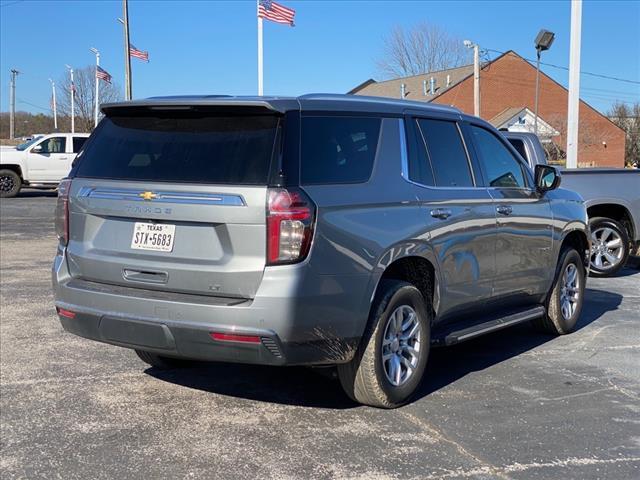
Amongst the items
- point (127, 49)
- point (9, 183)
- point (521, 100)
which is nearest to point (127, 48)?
point (127, 49)

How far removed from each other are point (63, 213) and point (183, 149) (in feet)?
3.19

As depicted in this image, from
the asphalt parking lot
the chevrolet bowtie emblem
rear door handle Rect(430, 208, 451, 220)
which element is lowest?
the asphalt parking lot

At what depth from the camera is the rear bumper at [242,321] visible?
4.01 m

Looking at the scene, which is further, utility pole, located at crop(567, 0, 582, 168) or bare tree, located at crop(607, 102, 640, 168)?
bare tree, located at crop(607, 102, 640, 168)

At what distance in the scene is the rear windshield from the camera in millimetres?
4184

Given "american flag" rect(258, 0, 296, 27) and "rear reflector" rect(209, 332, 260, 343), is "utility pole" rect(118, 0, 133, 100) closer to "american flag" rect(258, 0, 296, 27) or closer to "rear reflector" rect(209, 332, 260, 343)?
"american flag" rect(258, 0, 296, 27)

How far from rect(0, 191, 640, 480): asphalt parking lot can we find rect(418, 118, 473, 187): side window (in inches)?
58.7

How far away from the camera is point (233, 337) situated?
4.04 meters

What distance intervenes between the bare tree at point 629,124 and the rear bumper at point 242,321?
198 feet

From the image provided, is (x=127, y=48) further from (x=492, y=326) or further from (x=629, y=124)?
(x=629, y=124)

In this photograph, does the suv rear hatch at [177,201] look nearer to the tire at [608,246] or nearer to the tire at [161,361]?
the tire at [161,361]

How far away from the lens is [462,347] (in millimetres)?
6684

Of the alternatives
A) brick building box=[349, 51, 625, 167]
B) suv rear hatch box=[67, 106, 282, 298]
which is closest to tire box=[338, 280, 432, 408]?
suv rear hatch box=[67, 106, 282, 298]

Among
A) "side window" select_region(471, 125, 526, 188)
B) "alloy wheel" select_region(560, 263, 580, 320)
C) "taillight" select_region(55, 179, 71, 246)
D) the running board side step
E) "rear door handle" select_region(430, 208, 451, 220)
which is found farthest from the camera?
"alloy wheel" select_region(560, 263, 580, 320)
